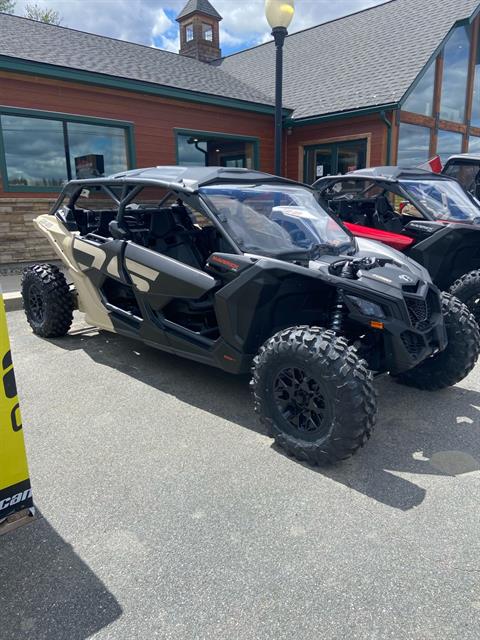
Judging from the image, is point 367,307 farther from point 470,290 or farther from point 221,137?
point 221,137

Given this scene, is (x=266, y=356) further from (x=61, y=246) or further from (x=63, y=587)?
(x=61, y=246)

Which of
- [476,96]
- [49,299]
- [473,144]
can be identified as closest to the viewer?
[49,299]

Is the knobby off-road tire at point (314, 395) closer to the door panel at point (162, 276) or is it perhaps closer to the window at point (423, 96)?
the door panel at point (162, 276)

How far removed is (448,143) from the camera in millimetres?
14555

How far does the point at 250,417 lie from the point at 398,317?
132 cm

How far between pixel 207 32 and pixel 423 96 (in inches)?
450

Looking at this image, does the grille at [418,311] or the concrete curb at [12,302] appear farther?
the concrete curb at [12,302]

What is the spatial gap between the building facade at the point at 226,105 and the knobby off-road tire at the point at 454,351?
827cm

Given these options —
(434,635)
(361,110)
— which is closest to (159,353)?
(434,635)

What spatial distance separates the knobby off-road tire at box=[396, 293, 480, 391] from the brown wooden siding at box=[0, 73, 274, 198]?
8.58 m

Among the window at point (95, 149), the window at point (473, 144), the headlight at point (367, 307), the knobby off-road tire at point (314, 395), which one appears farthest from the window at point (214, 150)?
the knobby off-road tire at point (314, 395)

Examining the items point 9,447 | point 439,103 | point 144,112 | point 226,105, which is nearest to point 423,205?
point 9,447

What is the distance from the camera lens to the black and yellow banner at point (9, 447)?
2012 millimetres

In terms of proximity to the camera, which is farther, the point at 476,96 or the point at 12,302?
the point at 476,96
